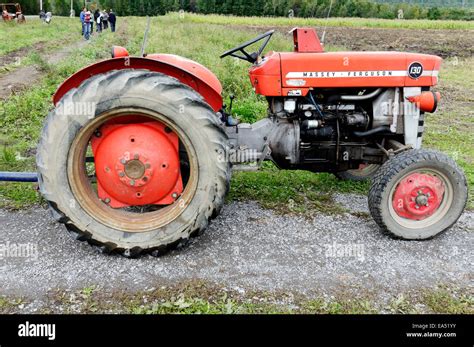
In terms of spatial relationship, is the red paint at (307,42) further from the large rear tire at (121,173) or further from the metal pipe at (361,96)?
the large rear tire at (121,173)

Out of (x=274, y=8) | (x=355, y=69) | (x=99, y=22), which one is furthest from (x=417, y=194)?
(x=274, y=8)

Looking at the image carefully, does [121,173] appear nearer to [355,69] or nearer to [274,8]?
[355,69]

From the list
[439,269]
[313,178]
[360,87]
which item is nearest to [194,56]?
[313,178]

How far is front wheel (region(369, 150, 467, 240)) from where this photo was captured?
11.0 ft

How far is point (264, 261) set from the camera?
320 centimetres

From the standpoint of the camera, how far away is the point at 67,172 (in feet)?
9.93

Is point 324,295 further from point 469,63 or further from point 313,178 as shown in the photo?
point 469,63

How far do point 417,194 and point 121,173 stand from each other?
2199 millimetres

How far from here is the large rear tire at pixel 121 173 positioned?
2.92 meters

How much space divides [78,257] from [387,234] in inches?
90.9

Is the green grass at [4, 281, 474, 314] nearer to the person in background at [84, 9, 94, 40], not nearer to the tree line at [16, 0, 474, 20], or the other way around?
the person in background at [84, 9, 94, 40]

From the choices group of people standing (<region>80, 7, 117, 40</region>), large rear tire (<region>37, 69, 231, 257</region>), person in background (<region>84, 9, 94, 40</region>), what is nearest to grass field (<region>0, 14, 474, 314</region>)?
large rear tire (<region>37, 69, 231, 257</region>)

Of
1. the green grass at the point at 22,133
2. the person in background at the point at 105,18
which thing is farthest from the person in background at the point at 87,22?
the green grass at the point at 22,133
